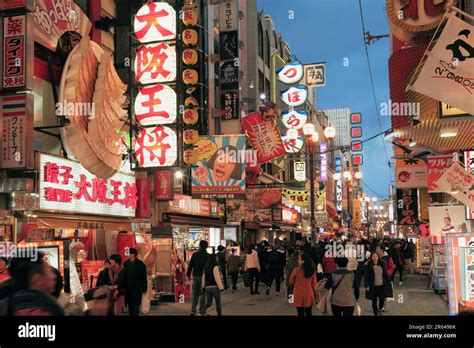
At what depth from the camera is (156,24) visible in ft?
59.4

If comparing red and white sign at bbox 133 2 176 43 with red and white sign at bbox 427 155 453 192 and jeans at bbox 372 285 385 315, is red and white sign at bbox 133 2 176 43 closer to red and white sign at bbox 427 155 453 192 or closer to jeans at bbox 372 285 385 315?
jeans at bbox 372 285 385 315

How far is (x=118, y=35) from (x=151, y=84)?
4278 mm

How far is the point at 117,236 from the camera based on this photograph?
57.8ft

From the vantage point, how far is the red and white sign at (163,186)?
74.2 feet

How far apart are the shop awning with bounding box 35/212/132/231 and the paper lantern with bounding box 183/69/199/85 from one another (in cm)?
519

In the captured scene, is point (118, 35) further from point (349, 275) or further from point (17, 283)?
point (17, 283)

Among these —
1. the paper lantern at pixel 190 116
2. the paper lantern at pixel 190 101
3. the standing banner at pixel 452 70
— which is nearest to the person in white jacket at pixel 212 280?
the paper lantern at pixel 190 116

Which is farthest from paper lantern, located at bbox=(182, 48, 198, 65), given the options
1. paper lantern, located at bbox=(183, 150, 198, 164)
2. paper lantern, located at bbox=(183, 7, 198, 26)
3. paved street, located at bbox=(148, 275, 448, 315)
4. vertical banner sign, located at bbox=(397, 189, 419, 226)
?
vertical banner sign, located at bbox=(397, 189, 419, 226)

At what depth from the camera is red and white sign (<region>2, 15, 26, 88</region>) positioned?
14078 mm

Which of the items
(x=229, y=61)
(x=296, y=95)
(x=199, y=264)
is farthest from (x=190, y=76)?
(x=296, y=95)

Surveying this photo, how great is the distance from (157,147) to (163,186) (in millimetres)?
4951

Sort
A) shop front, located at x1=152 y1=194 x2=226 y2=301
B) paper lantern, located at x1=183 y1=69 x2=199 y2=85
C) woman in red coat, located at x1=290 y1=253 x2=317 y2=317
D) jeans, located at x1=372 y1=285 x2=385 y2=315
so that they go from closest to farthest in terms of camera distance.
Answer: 1. woman in red coat, located at x1=290 y1=253 x2=317 y2=317
2. jeans, located at x1=372 y1=285 x2=385 y2=315
3. shop front, located at x1=152 y1=194 x2=226 y2=301
4. paper lantern, located at x1=183 y1=69 x2=199 y2=85

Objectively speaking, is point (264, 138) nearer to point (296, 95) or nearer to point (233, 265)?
point (233, 265)

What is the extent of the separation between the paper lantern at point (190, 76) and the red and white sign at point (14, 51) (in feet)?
18.0
